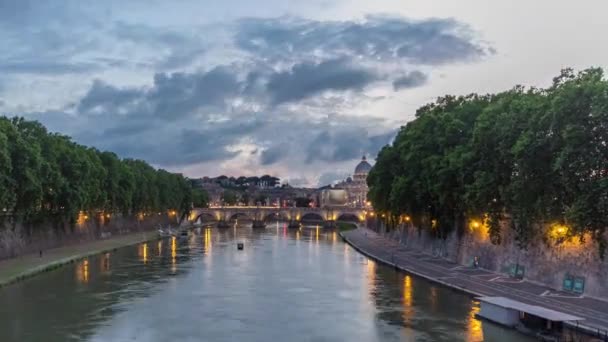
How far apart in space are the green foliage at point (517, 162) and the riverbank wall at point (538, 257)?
128 cm

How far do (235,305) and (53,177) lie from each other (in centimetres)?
3579

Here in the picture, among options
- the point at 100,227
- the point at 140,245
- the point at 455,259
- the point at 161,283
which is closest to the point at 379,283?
the point at 455,259

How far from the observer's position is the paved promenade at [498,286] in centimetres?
3631

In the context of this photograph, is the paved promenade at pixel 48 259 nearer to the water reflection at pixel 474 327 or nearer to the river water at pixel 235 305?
the river water at pixel 235 305

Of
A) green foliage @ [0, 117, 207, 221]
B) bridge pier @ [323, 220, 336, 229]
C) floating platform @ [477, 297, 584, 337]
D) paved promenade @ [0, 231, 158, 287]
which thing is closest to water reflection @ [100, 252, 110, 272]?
paved promenade @ [0, 231, 158, 287]

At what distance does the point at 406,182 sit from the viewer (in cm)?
6956

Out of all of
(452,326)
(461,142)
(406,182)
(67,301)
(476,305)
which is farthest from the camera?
(406,182)

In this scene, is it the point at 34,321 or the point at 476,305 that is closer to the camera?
the point at 34,321

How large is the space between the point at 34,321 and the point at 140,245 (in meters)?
63.6

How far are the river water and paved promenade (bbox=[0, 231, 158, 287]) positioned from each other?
1.17 meters

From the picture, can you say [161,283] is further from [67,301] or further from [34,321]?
[34,321]

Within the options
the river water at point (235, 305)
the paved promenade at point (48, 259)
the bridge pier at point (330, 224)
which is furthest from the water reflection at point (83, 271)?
the bridge pier at point (330, 224)

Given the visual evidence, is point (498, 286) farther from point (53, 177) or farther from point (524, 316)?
→ point (53, 177)

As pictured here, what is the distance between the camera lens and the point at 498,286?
4691 centimetres
